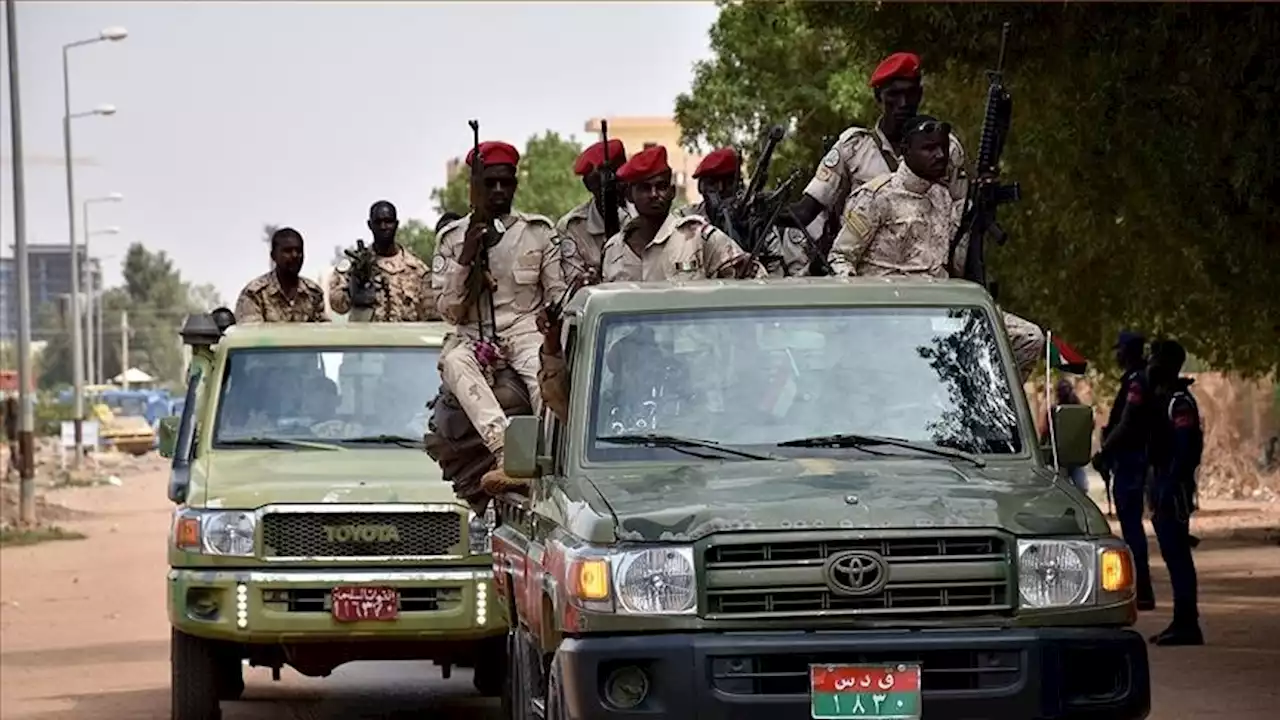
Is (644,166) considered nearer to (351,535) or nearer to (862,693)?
(351,535)

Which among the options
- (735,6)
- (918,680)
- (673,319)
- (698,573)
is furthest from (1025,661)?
(735,6)

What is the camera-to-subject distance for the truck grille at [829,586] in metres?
8.18

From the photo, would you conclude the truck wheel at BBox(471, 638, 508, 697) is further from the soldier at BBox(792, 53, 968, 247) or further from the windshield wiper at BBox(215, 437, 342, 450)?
the soldier at BBox(792, 53, 968, 247)

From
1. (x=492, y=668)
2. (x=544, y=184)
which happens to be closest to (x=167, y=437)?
(x=492, y=668)

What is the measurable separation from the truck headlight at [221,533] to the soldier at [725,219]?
251 cm

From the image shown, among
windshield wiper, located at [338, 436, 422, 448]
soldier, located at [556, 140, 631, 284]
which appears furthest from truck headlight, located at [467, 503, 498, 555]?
soldier, located at [556, 140, 631, 284]

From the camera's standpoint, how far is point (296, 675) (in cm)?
1786

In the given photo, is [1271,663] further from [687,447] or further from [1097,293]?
[1097,293]

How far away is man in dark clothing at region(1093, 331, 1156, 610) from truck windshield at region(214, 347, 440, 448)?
4962 millimetres

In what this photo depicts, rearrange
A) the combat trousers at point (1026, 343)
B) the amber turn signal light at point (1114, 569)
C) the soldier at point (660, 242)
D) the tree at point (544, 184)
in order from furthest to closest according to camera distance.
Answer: the tree at point (544, 184) < the soldier at point (660, 242) < the combat trousers at point (1026, 343) < the amber turn signal light at point (1114, 569)

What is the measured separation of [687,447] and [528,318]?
3.01 m

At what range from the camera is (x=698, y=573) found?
8.17 metres

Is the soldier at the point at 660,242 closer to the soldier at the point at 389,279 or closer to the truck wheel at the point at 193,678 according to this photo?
the truck wheel at the point at 193,678

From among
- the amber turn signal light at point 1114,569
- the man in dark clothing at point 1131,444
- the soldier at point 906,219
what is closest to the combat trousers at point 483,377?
the soldier at point 906,219
